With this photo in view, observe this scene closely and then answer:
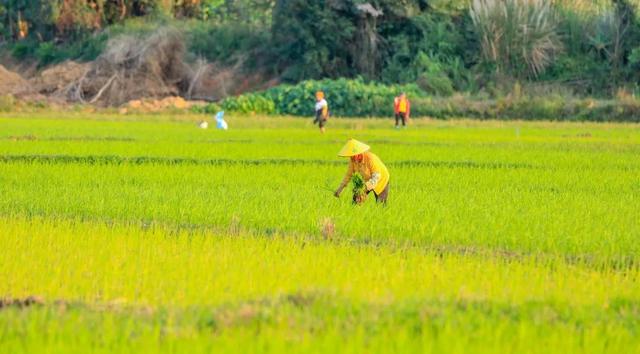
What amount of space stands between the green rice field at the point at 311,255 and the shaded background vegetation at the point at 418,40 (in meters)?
16.6

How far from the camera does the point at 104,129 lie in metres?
20.9

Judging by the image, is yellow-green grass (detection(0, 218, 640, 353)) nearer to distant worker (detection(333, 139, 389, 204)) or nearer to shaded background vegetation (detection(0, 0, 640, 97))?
distant worker (detection(333, 139, 389, 204))

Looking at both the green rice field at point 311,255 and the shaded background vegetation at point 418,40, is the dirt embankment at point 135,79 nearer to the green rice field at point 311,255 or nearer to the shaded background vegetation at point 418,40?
the shaded background vegetation at point 418,40

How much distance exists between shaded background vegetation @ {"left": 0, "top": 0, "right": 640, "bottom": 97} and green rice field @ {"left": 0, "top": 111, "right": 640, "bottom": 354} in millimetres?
16574

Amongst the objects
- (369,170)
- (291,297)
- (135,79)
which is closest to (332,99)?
(135,79)

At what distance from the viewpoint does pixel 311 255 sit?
6422 millimetres

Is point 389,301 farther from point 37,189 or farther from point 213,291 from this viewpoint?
point 37,189

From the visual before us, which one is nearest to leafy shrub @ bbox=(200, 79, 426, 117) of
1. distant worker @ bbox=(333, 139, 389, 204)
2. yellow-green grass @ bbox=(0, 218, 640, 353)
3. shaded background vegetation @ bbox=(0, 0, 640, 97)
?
shaded background vegetation @ bbox=(0, 0, 640, 97)

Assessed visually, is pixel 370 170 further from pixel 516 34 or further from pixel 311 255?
pixel 516 34

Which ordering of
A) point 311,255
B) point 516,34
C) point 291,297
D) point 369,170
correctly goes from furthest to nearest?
1. point 516,34
2. point 369,170
3. point 311,255
4. point 291,297

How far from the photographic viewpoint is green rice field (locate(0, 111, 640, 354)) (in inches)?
166

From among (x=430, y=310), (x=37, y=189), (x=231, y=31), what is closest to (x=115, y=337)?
(x=430, y=310)

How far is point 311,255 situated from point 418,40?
27.5 meters

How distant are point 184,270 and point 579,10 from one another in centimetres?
2776
